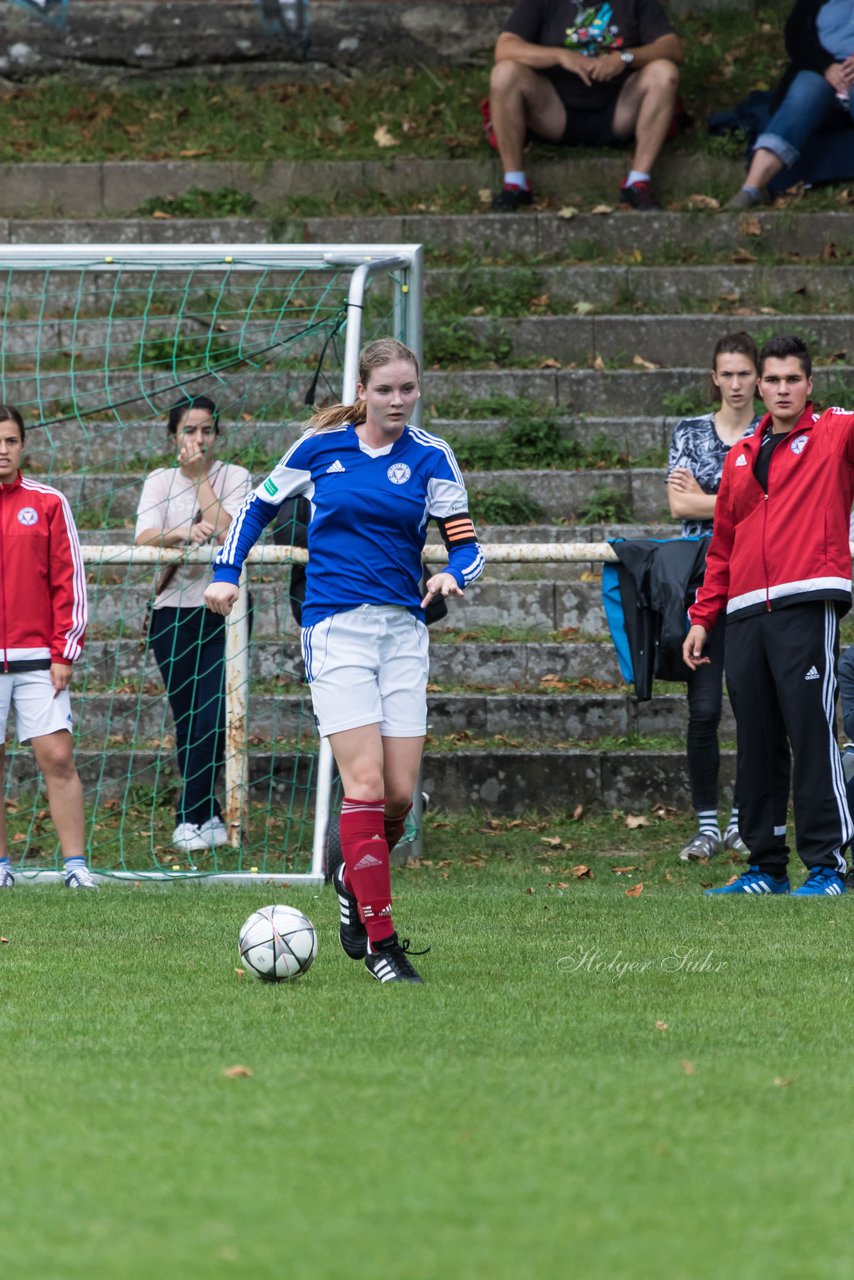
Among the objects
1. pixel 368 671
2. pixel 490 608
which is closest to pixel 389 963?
pixel 368 671

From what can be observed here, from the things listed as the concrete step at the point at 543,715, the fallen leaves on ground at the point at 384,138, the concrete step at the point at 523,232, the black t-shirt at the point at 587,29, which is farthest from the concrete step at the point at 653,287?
the concrete step at the point at 543,715

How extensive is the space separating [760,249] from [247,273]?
3.77m

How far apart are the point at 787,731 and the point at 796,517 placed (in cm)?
91

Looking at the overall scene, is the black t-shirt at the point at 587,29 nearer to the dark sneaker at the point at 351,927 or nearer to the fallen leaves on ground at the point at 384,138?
the fallen leaves on ground at the point at 384,138

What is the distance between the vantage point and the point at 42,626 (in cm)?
841

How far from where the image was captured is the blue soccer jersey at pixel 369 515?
5.96 meters

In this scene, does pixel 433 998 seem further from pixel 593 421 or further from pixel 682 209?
pixel 682 209

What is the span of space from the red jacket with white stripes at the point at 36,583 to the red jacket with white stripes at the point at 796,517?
2.99 meters

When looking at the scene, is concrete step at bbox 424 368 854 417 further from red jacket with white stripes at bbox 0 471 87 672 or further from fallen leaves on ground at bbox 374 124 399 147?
red jacket with white stripes at bbox 0 471 87 672

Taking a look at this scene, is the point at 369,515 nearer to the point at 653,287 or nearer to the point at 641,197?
the point at 653,287

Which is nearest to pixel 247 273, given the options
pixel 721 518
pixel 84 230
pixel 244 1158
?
pixel 84 230

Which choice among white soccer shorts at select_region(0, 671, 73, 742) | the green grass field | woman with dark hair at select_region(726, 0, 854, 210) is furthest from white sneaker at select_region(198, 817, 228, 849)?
woman with dark hair at select_region(726, 0, 854, 210)

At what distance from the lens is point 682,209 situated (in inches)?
543

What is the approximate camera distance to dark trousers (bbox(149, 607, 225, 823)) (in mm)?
9141
